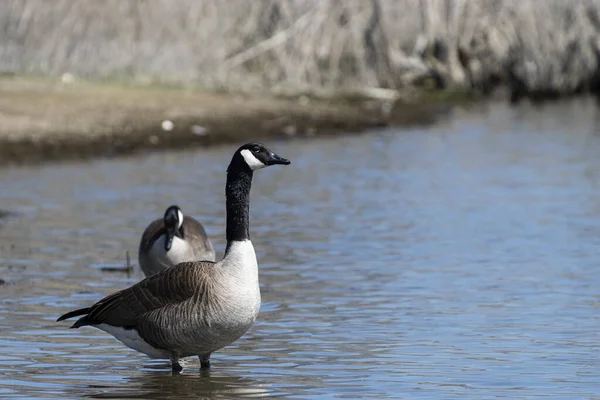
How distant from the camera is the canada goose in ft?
37.4

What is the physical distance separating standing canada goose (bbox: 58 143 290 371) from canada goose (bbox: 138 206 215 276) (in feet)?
7.23

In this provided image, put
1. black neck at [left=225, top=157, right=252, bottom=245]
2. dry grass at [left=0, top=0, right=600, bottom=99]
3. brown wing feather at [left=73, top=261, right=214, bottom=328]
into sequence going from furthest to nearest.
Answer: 1. dry grass at [left=0, top=0, right=600, bottom=99]
2. black neck at [left=225, top=157, right=252, bottom=245]
3. brown wing feather at [left=73, top=261, right=214, bottom=328]

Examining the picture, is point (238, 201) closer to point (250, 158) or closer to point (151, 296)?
point (250, 158)

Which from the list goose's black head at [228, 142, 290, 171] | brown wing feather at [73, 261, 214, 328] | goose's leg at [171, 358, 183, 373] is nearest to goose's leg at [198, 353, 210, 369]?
goose's leg at [171, 358, 183, 373]

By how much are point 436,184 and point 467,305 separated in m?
8.54

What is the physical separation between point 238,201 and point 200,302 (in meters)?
0.90

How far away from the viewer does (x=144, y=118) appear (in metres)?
23.6

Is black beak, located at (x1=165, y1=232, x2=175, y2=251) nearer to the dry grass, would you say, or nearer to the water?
the water

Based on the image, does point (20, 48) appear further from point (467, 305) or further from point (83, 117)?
point (467, 305)

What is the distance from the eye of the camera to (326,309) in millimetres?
11336

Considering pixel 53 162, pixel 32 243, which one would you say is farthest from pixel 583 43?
pixel 32 243

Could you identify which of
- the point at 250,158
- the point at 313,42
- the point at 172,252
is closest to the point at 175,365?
the point at 250,158

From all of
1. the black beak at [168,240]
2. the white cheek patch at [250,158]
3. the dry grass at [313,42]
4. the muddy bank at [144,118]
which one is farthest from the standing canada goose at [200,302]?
the dry grass at [313,42]

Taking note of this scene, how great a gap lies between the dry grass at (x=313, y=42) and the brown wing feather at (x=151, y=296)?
58.8ft
